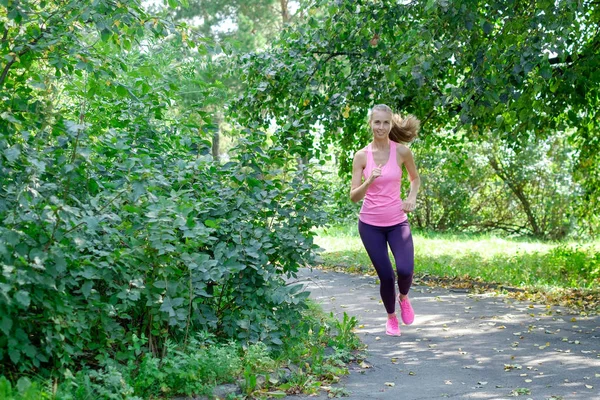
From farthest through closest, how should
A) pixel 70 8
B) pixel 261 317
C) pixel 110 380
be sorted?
pixel 261 317 → pixel 70 8 → pixel 110 380

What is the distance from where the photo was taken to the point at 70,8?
5.09 m

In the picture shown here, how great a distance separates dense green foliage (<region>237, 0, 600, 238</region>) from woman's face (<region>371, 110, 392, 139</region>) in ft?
1.50

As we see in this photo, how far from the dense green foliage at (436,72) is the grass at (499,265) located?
1.26 m

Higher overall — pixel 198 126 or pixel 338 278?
pixel 198 126

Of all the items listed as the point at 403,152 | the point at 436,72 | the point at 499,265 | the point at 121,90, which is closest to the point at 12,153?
the point at 121,90

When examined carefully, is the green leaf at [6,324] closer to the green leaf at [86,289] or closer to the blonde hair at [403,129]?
the green leaf at [86,289]

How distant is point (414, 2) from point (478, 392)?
5342mm

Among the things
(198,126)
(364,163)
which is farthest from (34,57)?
(364,163)

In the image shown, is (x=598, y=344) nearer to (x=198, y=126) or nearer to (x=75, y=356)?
(x=198, y=126)

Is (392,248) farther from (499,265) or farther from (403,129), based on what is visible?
(499,265)

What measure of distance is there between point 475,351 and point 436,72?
2.84 m

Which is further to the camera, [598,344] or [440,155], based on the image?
[440,155]

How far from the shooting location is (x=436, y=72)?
733 centimetres

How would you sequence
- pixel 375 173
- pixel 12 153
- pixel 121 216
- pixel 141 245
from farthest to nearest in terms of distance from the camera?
pixel 375 173
pixel 121 216
pixel 141 245
pixel 12 153
